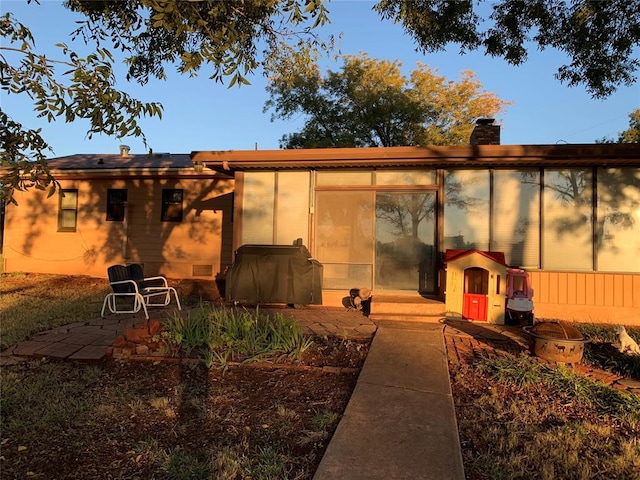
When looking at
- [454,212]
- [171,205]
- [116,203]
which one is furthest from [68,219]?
[454,212]

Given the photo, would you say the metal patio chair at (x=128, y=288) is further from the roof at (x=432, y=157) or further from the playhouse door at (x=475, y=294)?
the playhouse door at (x=475, y=294)

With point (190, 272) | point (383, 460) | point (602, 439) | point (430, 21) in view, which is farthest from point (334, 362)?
point (190, 272)

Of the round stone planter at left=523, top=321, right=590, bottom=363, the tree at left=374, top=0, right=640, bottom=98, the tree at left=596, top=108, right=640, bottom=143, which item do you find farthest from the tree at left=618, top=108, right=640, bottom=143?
the round stone planter at left=523, top=321, right=590, bottom=363

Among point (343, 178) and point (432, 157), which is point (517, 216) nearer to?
point (432, 157)

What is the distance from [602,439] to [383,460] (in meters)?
1.66

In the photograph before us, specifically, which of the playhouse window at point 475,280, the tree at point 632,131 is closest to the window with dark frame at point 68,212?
the playhouse window at point 475,280

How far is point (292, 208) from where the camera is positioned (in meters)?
8.51

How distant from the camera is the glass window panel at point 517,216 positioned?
7637 mm

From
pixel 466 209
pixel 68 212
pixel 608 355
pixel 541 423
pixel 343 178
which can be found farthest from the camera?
pixel 68 212

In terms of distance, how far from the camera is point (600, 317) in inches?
283

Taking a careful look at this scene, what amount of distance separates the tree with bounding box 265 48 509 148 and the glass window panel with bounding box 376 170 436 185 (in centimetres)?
1217

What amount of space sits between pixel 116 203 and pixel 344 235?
7645mm

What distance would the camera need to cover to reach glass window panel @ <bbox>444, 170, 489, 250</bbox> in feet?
25.6

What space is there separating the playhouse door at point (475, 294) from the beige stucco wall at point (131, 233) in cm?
682
